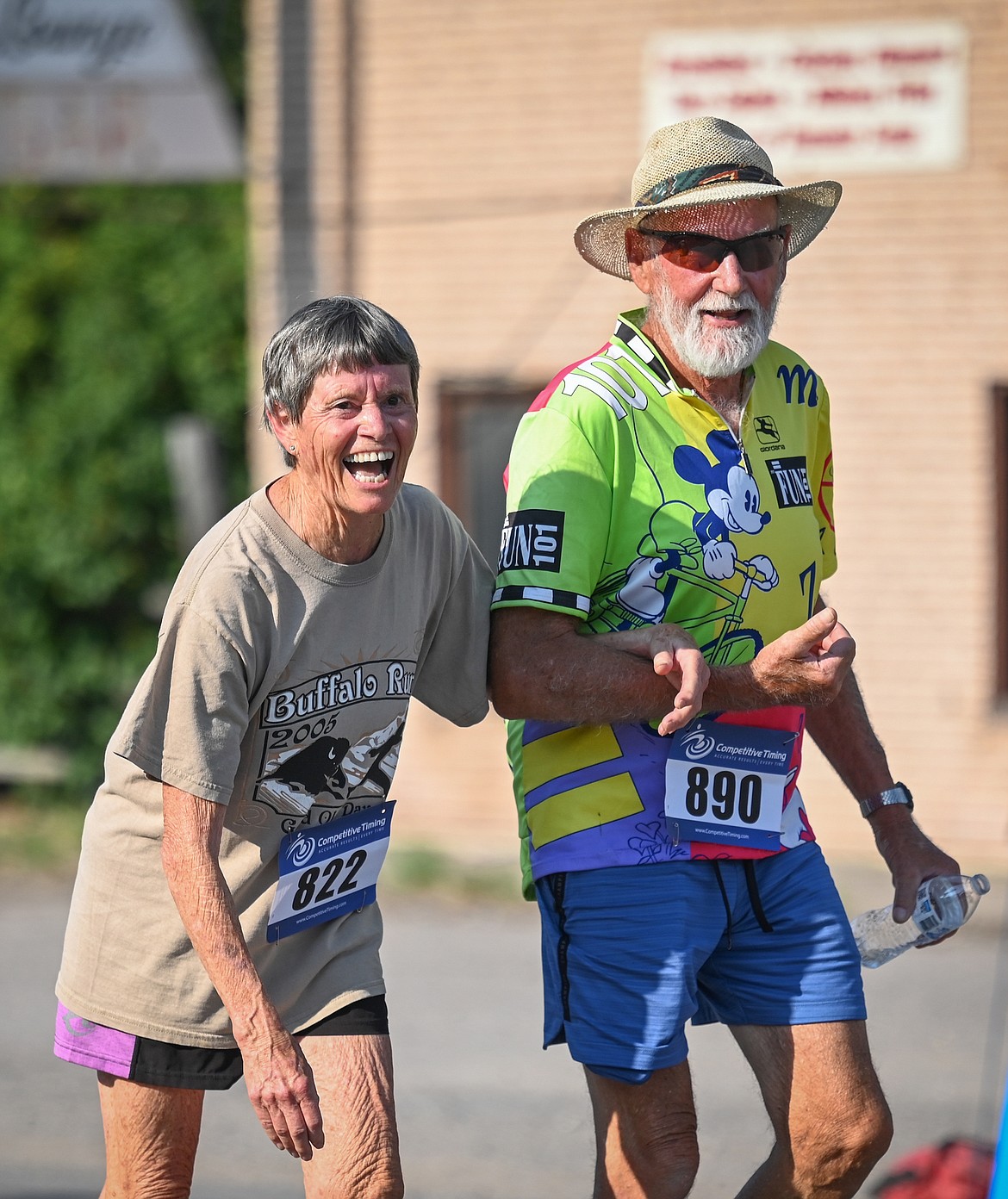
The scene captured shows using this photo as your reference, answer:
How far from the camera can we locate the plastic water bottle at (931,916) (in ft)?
10.5

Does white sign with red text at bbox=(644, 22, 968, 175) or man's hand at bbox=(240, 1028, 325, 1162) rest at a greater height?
white sign with red text at bbox=(644, 22, 968, 175)

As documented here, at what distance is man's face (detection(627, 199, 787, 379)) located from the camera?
298cm

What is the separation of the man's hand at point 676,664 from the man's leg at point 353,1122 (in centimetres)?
76

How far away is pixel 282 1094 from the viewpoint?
255 centimetres

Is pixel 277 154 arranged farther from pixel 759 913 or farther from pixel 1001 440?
pixel 759 913

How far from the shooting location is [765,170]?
3102 millimetres

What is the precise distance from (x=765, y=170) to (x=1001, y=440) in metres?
5.01

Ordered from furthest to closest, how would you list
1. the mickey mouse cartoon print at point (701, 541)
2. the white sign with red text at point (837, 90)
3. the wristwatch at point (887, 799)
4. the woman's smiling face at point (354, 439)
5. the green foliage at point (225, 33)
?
1. the green foliage at point (225, 33)
2. the white sign with red text at point (837, 90)
3. the wristwatch at point (887, 799)
4. the mickey mouse cartoon print at point (701, 541)
5. the woman's smiling face at point (354, 439)

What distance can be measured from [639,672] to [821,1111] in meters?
0.86

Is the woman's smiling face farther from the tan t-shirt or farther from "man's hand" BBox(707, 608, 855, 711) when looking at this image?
"man's hand" BBox(707, 608, 855, 711)

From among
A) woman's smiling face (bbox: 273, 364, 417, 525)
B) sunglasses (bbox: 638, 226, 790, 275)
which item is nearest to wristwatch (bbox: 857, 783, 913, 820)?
sunglasses (bbox: 638, 226, 790, 275)


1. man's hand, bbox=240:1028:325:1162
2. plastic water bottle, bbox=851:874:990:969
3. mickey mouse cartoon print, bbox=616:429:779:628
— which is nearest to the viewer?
man's hand, bbox=240:1028:325:1162

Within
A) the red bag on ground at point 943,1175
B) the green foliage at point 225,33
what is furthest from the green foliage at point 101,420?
the red bag on ground at point 943,1175

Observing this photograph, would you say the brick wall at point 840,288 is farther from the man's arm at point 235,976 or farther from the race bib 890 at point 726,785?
the man's arm at point 235,976
